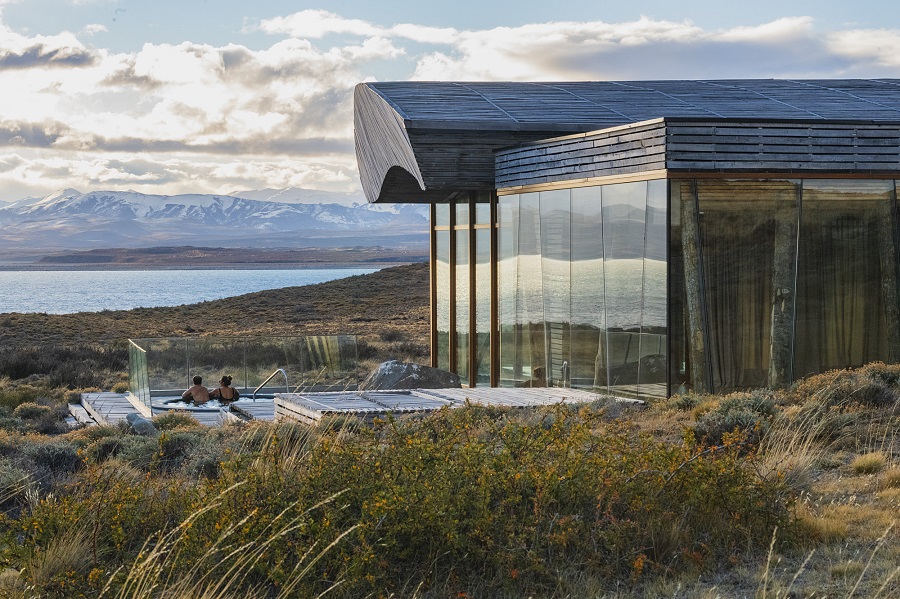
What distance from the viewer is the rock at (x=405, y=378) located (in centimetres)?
1599

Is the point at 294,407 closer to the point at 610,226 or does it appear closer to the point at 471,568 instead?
the point at 610,226

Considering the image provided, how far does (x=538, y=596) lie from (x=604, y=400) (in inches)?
278

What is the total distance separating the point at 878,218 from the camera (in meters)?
13.1

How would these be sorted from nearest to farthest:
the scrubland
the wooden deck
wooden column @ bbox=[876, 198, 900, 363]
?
the scrubland, the wooden deck, wooden column @ bbox=[876, 198, 900, 363]

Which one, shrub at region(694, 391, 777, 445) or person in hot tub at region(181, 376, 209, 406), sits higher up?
shrub at region(694, 391, 777, 445)

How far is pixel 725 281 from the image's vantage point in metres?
12.7

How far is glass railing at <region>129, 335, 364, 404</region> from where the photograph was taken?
17188 millimetres

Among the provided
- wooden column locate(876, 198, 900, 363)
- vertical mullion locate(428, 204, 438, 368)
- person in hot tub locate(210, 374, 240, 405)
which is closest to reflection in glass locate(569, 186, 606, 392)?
wooden column locate(876, 198, 900, 363)

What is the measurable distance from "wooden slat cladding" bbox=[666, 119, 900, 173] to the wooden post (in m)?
0.55

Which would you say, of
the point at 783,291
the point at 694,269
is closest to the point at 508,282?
the point at 694,269

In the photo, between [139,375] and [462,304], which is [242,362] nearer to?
[139,375]

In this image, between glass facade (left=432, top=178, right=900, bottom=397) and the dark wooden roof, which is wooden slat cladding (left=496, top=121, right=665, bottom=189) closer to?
glass facade (left=432, top=178, right=900, bottom=397)

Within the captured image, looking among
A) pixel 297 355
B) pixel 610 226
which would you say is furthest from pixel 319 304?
pixel 610 226

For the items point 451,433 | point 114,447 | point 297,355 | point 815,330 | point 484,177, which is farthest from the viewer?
point 297,355
